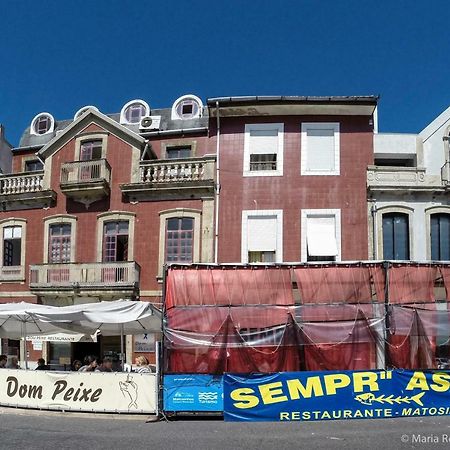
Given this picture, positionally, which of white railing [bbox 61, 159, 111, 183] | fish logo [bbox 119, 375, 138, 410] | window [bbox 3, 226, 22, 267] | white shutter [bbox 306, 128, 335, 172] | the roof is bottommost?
fish logo [bbox 119, 375, 138, 410]

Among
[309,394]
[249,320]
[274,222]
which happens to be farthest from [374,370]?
[274,222]

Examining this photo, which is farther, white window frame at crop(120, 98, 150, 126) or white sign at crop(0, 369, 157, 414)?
white window frame at crop(120, 98, 150, 126)

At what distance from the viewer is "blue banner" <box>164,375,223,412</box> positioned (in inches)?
470

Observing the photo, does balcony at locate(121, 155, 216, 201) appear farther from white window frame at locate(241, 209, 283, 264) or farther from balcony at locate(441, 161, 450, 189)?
balcony at locate(441, 161, 450, 189)

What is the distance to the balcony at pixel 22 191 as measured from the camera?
22156 millimetres

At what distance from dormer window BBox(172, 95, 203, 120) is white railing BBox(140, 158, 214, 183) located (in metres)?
4.20

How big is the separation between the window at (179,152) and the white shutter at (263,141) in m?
3.27

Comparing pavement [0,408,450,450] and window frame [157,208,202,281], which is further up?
window frame [157,208,202,281]

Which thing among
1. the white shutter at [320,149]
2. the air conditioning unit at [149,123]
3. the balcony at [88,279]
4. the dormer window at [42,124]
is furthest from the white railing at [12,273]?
the white shutter at [320,149]

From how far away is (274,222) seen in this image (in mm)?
20344

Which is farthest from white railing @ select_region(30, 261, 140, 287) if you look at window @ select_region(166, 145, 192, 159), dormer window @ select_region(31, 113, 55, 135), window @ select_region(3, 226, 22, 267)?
dormer window @ select_region(31, 113, 55, 135)

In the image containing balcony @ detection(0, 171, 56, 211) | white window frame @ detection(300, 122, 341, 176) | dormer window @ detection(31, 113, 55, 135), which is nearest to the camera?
white window frame @ detection(300, 122, 341, 176)

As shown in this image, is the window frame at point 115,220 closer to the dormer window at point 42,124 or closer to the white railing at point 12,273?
the white railing at point 12,273

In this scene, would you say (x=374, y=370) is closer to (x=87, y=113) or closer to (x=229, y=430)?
(x=229, y=430)
